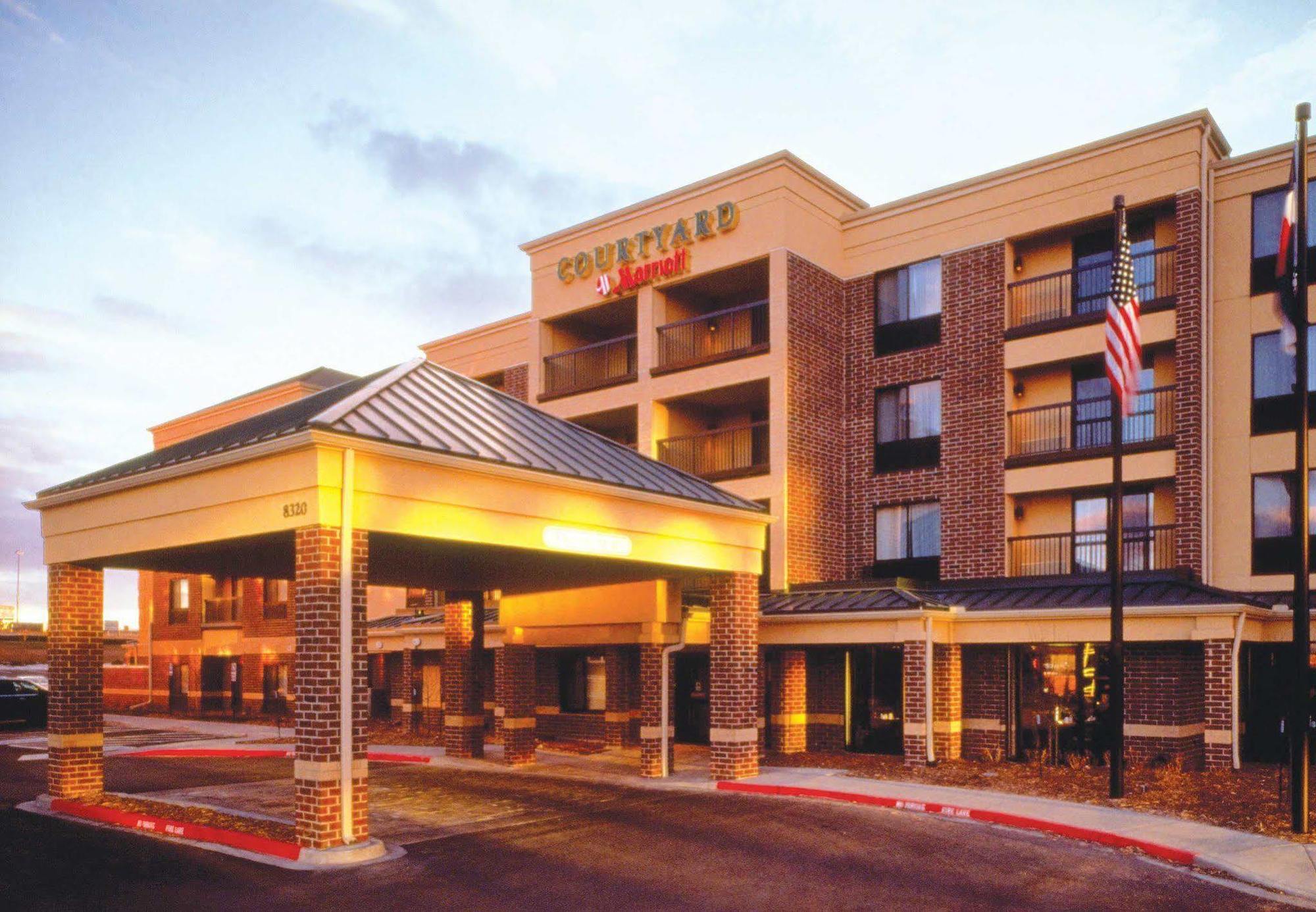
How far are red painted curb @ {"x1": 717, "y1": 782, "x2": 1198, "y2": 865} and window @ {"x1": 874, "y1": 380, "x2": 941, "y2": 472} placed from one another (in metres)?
12.1

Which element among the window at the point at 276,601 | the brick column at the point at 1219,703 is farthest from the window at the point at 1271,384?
the window at the point at 276,601

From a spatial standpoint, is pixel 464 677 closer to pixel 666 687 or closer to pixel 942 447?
pixel 666 687

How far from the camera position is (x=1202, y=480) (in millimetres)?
23969

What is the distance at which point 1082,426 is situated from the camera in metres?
26.4

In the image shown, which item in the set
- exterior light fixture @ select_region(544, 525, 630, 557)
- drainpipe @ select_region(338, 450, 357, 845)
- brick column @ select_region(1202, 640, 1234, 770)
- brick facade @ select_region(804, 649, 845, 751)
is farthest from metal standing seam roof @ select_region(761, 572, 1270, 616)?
drainpipe @ select_region(338, 450, 357, 845)

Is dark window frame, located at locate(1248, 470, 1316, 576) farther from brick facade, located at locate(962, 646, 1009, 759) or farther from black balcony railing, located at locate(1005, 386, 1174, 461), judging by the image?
brick facade, located at locate(962, 646, 1009, 759)

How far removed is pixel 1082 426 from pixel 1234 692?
Result: 27.2 feet

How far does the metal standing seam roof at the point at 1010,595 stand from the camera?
2131 centimetres

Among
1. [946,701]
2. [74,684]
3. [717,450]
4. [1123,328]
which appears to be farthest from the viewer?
[717,450]

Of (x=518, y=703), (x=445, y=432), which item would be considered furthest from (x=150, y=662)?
(x=445, y=432)

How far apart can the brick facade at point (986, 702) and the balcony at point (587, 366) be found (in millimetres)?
14786

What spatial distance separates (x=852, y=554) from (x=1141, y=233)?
10802 millimetres

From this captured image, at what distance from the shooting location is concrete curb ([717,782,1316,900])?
12172mm

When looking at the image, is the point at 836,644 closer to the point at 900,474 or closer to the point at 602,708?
the point at 900,474
